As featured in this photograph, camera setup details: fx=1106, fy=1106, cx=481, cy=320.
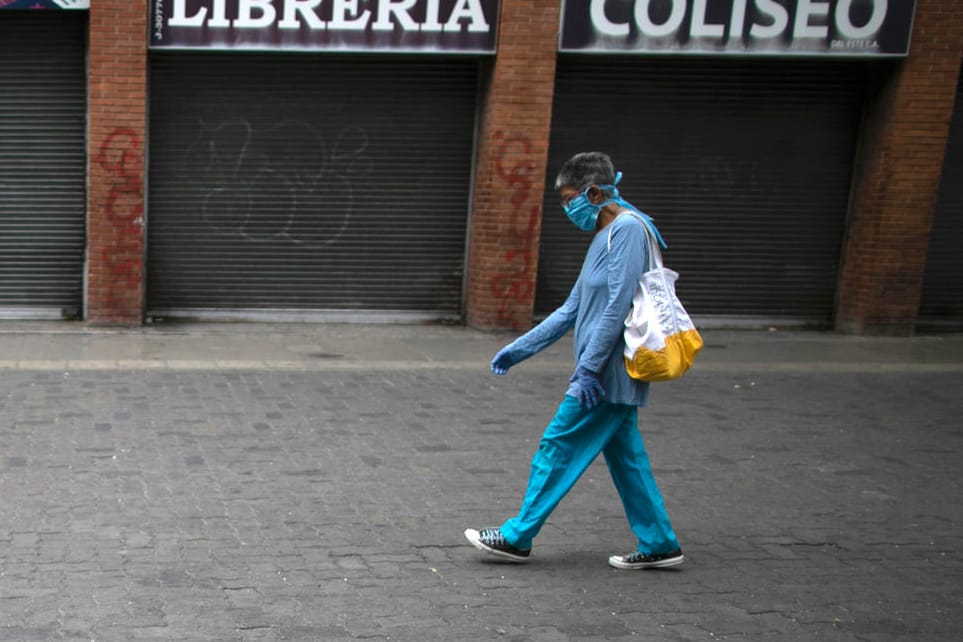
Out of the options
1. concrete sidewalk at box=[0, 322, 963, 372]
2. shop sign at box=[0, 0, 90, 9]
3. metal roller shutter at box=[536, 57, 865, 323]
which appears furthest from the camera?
metal roller shutter at box=[536, 57, 865, 323]

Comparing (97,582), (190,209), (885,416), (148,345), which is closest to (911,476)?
(885,416)

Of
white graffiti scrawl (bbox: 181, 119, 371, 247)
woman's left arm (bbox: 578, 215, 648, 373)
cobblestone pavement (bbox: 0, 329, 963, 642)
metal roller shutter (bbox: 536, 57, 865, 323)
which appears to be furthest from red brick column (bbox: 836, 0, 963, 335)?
woman's left arm (bbox: 578, 215, 648, 373)

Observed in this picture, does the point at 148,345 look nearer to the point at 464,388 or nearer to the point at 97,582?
the point at 464,388

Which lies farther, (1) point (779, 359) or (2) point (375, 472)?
(1) point (779, 359)

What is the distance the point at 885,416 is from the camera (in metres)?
8.17

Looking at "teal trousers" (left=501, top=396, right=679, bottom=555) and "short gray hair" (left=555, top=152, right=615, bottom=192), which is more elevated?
"short gray hair" (left=555, top=152, right=615, bottom=192)

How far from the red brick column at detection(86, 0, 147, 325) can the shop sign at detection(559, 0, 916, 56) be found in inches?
156

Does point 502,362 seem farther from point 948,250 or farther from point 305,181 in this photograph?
point 948,250

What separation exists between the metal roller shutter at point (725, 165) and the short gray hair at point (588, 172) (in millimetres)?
6353

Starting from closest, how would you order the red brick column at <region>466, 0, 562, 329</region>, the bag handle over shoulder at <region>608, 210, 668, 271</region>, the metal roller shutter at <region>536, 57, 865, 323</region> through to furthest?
1. the bag handle over shoulder at <region>608, 210, 668, 271</region>
2. the red brick column at <region>466, 0, 562, 329</region>
3. the metal roller shutter at <region>536, 57, 865, 323</region>

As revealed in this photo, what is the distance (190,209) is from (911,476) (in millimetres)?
7124

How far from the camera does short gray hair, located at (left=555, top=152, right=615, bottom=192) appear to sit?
4.78 meters

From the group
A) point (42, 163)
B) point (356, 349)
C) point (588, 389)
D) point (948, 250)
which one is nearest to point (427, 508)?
point (588, 389)

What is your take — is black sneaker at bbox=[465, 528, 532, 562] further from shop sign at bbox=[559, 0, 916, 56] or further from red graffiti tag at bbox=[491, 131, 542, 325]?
shop sign at bbox=[559, 0, 916, 56]
